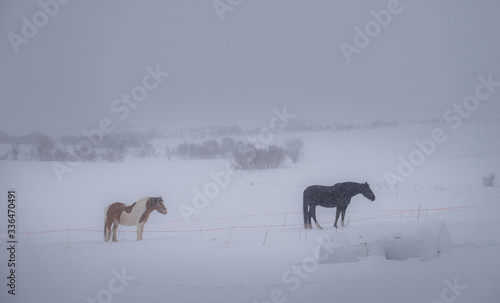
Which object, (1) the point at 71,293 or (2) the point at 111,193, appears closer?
(1) the point at 71,293

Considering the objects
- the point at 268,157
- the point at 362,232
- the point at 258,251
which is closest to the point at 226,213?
the point at 258,251

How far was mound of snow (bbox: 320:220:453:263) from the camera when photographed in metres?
6.97

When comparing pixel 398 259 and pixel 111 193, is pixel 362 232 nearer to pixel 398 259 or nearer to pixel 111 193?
pixel 398 259

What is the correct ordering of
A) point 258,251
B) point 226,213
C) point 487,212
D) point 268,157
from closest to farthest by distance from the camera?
1. point 258,251
2. point 487,212
3. point 226,213
4. point 268,157

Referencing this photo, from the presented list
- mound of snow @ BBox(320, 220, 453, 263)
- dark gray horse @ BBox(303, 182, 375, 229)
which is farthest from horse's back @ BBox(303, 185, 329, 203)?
mound of snow @ BBox(320, 220, 453, 263)

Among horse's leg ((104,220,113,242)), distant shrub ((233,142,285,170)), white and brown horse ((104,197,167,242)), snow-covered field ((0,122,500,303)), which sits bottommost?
snow-covered field ((0,122,500,303))

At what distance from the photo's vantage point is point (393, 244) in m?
7.10

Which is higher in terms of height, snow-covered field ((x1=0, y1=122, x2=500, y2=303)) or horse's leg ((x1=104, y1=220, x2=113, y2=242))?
horse's leg ((x1=104, y1=220, x2=113, y2=242))

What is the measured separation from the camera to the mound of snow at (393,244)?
22.9ft

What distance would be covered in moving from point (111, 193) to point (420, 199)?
18.3 metres

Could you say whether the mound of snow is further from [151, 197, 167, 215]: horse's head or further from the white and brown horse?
the white and brown horse

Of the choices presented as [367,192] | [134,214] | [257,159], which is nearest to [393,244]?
[367,192]

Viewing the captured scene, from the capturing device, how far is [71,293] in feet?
20.4

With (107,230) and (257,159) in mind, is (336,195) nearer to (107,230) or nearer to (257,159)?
(107,230)
